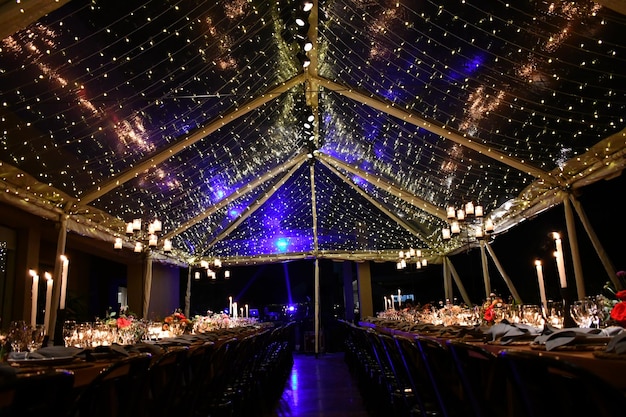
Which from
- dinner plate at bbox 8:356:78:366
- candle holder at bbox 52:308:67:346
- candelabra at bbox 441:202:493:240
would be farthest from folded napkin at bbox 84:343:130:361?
candelabra at bbox 441:202:493:240

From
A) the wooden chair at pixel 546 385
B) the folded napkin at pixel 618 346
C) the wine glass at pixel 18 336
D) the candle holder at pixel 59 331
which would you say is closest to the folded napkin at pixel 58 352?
the wine glass at pixel 18 336

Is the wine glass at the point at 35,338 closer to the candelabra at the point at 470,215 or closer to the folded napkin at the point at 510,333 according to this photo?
the folded napkin at the point at 510,333

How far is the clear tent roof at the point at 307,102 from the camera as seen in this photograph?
4.33 metres

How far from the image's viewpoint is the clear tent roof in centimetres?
433

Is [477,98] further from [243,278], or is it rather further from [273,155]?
[243,278]

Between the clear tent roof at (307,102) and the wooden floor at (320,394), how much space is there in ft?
12.4

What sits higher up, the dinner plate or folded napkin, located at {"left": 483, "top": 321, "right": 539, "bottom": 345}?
folded napkin, located at {"left": 483, "top": 321, "right": 539, "bottom": 345}

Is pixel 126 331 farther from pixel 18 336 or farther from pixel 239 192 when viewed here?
pixel 239 192

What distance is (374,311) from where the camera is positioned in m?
15.1

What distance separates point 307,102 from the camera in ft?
24.4

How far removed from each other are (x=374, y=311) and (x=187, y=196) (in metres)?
8.20

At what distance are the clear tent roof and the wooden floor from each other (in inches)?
148

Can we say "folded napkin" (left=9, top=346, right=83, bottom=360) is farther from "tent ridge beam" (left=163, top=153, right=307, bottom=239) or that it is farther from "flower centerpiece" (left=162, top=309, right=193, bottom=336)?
"tent ridge beam" (left=163, top=153, right=307, bottom=239)

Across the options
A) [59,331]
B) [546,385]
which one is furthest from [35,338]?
[546,385]
